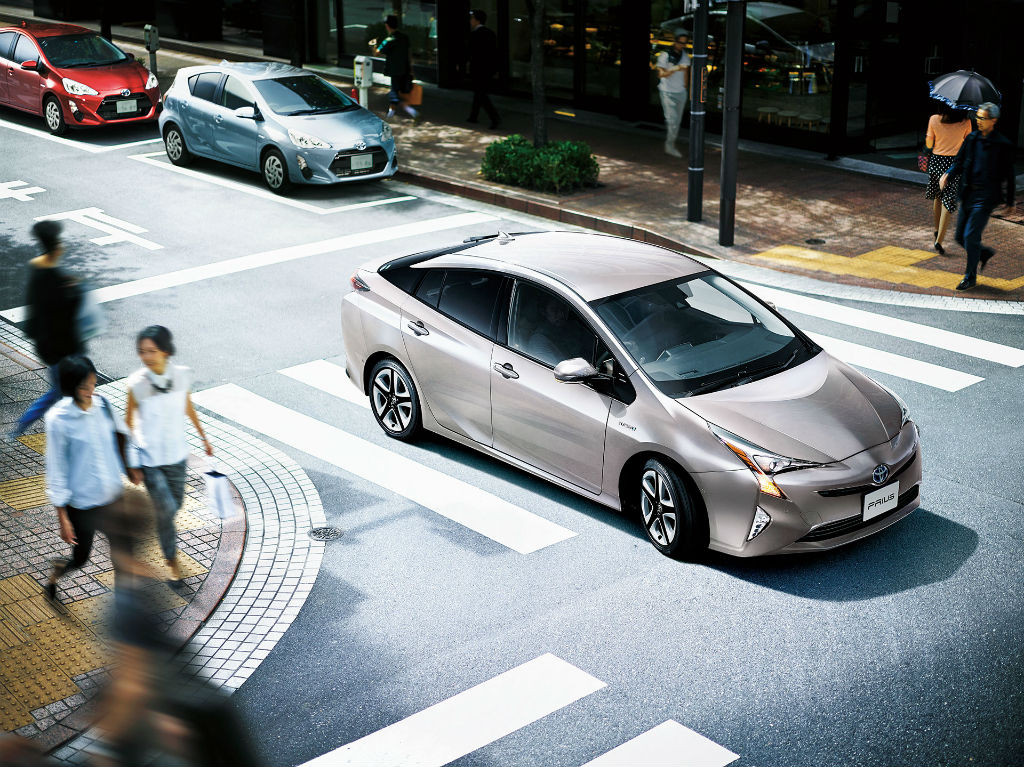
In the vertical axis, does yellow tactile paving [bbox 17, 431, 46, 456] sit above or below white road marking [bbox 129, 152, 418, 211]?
below

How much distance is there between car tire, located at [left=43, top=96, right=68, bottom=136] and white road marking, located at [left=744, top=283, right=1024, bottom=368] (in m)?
13.2

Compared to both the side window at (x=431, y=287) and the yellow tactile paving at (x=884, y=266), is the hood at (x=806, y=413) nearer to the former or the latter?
the side window at (x=431, y=287)

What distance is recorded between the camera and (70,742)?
629 centimetres

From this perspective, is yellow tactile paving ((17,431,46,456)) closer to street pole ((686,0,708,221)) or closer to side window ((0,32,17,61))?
street pole ((686,0,708,221))

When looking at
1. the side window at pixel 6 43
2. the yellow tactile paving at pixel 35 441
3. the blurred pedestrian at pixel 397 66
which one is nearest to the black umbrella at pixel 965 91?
the yellow tactile paving at pixel 35 441

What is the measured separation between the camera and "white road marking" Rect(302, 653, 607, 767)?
20.0ft

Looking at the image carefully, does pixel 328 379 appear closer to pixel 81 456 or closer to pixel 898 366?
pixel 81 456

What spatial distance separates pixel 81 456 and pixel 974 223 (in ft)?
30.6

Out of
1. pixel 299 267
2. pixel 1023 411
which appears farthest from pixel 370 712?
pixel 299 267

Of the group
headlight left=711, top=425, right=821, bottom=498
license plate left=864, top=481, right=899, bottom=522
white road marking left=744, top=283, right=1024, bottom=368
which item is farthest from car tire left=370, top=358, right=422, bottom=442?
white road marking left=744, top=283, right=1024, bottom=368

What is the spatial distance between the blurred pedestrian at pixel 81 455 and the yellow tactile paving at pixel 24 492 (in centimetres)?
181

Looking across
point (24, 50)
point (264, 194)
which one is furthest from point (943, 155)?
point (24, 50)

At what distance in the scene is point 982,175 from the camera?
41.2 feet

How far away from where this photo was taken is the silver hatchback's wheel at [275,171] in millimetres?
17356
